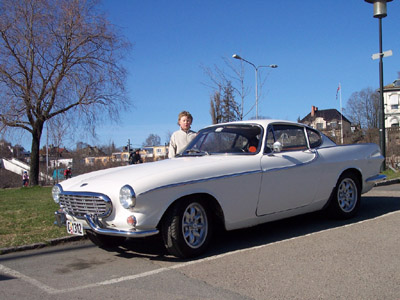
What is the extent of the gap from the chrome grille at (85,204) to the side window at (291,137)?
2610 millimetres

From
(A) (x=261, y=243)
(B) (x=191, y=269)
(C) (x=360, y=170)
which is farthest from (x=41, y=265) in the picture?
(C) (x=360, y=170)

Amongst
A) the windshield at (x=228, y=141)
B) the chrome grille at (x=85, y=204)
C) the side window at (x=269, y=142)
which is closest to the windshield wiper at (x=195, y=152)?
the windshield at (x=228, y=141)

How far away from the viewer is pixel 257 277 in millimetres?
3875

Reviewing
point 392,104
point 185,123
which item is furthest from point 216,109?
point 392,104

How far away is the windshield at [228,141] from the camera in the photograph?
546 cm

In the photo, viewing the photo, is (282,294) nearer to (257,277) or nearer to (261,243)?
(257,277)

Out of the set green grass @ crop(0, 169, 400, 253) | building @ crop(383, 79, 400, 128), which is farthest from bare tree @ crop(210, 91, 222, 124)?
building @ crop(383, 79, 400, 128)

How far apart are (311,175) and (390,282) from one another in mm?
2283

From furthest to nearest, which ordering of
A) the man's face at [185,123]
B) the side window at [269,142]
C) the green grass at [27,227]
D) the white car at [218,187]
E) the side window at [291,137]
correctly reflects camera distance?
1. the man's face at [185,123]
2. the side window at [291,137]
3. the green grass at [27,227]
4. the side window at [269,142]
5. the white car at [218,187]

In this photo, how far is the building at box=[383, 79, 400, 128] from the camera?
63469 mm

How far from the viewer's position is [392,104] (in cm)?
6469

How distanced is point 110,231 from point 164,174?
0.81 m

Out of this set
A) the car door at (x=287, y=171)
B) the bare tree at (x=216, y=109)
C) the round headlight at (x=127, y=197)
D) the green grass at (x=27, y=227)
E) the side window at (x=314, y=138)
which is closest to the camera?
the round headlight at (x=127, y=197)

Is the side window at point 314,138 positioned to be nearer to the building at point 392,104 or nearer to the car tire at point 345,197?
the car tire at point 345,197
